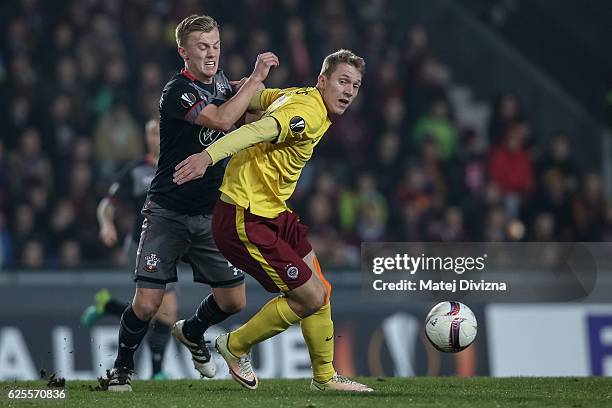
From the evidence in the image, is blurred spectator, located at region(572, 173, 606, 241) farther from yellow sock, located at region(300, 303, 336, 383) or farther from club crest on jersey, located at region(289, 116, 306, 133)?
club crest on jersey, located at region(289, 116, 306, 133)

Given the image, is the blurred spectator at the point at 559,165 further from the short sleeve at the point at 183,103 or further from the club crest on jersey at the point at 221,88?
the short sleeve at the point at 183,103

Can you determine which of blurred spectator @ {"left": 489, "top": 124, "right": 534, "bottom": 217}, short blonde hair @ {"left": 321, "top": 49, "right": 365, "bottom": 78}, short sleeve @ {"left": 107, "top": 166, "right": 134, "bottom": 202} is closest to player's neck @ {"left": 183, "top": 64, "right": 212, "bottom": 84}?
short blonde hair @ {"left": 321, "top": 49, "right": 365, "bottom": 78}

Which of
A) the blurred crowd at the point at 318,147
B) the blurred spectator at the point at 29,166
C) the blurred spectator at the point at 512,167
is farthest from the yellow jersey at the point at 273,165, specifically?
the blurred spectator at the point at 512,167

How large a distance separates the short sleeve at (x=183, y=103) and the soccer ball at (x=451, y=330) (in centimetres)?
188

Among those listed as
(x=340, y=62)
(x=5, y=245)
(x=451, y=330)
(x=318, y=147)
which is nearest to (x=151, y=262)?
(x=340, y=62)

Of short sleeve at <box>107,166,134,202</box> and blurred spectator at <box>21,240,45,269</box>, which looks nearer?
short sleeve at <box>107,166,134,202</box>

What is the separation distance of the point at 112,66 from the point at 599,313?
634cm

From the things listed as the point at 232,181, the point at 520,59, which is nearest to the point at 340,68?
the point at 232,181

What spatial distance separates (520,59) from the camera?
1664 cm

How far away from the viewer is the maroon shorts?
7.75 m

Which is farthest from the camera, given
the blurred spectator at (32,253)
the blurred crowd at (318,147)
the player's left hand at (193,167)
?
the blurred crowd at (318,147)

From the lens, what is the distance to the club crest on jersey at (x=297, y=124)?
7.55m

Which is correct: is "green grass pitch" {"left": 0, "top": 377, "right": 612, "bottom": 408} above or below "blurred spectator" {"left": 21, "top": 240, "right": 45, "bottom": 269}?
below

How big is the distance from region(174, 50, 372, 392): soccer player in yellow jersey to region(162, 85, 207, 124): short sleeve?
0.34m
